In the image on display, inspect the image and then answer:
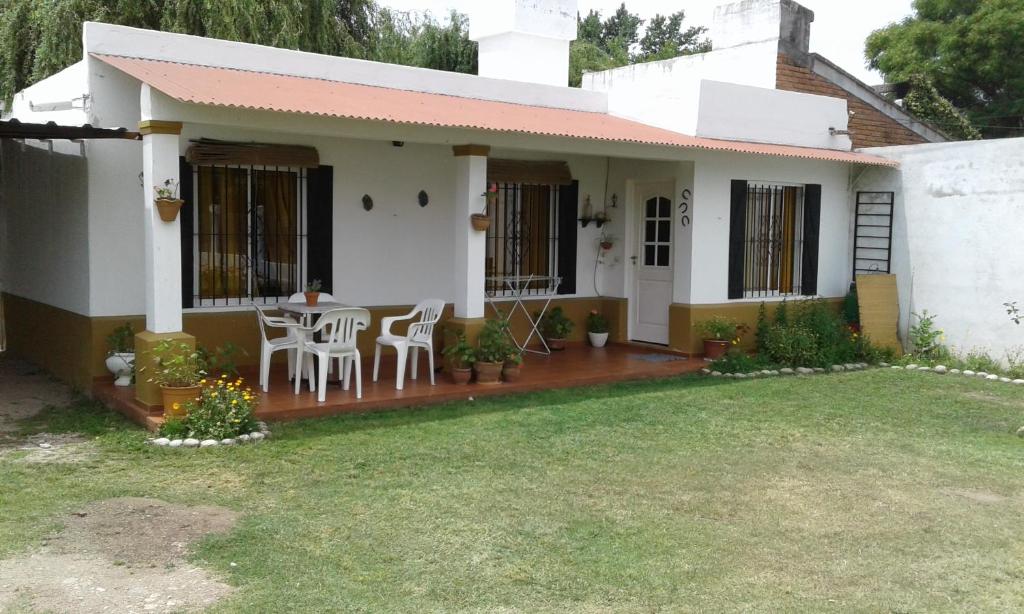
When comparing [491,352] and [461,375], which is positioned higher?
[491,352]

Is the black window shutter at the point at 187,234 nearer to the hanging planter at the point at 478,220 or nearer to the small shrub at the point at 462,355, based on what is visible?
the small shrub at the point at 462,355

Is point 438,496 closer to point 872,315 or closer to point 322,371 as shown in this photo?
point 322,371

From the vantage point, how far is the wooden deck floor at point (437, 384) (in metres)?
7.64

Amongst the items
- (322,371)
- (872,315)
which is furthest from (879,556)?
(872,315)

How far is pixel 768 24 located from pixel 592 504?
37.9ft

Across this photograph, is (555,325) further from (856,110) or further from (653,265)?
(856,110)

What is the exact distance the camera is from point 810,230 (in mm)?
12242

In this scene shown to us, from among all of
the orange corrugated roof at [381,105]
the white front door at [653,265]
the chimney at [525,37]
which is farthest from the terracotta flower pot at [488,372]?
the chimney at [525,37]

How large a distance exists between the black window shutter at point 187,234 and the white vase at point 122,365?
2.73 feet

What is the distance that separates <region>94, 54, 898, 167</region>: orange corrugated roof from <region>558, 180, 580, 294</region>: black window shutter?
1.02 metres

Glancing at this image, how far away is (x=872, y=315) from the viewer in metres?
12.0

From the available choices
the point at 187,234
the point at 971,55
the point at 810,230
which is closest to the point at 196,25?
the point at 187,234

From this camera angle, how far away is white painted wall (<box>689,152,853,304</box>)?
36.3 feet

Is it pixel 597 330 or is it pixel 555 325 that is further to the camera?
pixel 597 330
